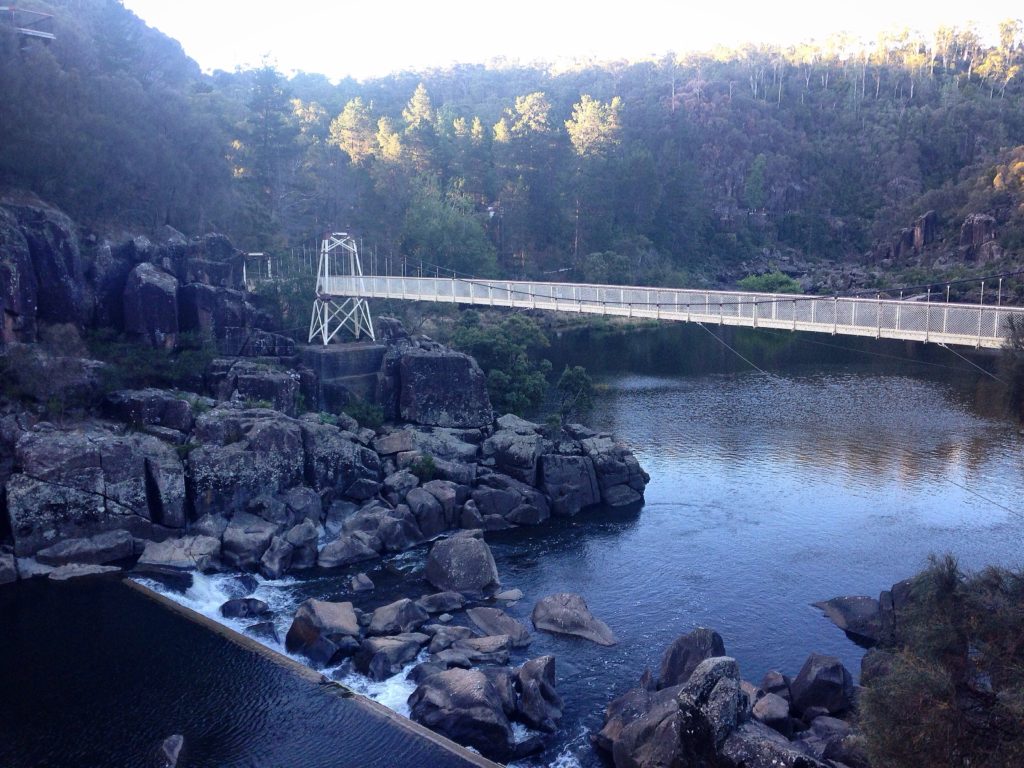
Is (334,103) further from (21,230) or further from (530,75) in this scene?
(21,230)

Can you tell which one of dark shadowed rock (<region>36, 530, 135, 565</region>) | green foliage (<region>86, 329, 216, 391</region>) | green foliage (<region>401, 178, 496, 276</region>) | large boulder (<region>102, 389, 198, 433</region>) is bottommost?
dark shadowed rock (<region>36, 530, 135, 565</region>)

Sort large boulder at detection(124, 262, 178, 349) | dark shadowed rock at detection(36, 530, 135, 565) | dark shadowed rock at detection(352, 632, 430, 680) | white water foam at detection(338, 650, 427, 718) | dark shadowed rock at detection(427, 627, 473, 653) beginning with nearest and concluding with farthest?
white water foam at detection(338, 650, 427, 718) < dark shadowed rock at detection(352, 632, 430, 680) < dark shadowed rock at detection(427, 627, 473, 653) < dark shadowed rock at detection(36, 530, 135, 565) < large boulder at detection(124, 262, 178, 349)

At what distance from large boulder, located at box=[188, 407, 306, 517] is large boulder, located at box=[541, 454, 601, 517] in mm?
5795

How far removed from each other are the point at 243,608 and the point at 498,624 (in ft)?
14.6

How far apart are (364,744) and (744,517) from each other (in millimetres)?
11161

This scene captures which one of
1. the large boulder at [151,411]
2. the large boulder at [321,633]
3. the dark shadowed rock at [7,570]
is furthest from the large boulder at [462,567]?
the dark shadowed rock at [7,570]

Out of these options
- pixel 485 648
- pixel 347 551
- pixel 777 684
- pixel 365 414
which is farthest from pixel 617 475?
pixel 777 684

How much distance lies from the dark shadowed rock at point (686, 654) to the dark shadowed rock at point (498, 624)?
2583 mm

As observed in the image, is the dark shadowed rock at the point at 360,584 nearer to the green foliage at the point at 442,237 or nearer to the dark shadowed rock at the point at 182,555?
the dark shadowed rock at the point at 182,555

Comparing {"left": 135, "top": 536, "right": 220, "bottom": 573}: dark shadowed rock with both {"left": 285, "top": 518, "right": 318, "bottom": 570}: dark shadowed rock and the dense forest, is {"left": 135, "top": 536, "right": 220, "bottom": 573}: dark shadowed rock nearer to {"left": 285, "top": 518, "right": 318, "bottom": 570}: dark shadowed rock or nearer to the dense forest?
{"left": 285, "top": 518, "right": 318, "bottom": 570}: dark shadowed rock

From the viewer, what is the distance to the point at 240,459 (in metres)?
19.9

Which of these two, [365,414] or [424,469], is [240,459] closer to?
[424,469]

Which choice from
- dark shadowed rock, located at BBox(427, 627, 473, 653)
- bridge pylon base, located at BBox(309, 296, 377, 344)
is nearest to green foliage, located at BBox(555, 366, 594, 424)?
bridge pylon base, located at BBox(309, 296, 377, 344)

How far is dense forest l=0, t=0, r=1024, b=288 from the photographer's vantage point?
98.8 feet
